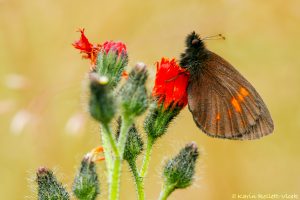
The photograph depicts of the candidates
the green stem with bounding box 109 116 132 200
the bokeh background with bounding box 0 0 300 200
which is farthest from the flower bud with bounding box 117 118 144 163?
the bokeh background with bounding box 0 0 300 200

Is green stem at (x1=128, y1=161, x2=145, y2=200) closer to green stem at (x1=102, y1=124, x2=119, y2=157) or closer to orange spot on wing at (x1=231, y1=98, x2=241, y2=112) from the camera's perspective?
green stem at (x1=102, y1=124, x2=119, y2=157)

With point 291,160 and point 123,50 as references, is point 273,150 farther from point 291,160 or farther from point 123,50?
point 123,50

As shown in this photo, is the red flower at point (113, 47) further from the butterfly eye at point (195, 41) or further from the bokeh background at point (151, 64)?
the bokeh background at point (151, 64)

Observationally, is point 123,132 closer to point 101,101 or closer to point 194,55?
point 101,101

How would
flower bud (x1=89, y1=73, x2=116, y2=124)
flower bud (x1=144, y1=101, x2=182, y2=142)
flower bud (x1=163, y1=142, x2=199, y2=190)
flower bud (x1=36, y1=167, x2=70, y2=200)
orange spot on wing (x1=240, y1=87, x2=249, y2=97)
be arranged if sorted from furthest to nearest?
orange spot on wing (x1=240, y1=87, x2=249, y2=97) → flower bud (x1=144, y1=101, x2=182, y2=142) → flower bud (x1=163, y1=142, x2=199, y2=190) → flower bud (x1=36, y1=167, x2=70, y2=200) → flower bud (x1=89, y1=73, x2=116, y2=124)

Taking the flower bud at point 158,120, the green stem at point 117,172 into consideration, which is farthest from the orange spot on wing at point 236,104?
the green stem at point 117,172

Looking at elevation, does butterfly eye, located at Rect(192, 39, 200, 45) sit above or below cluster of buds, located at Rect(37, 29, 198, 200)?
above

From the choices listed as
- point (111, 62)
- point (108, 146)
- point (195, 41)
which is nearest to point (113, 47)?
point (111, 62)
